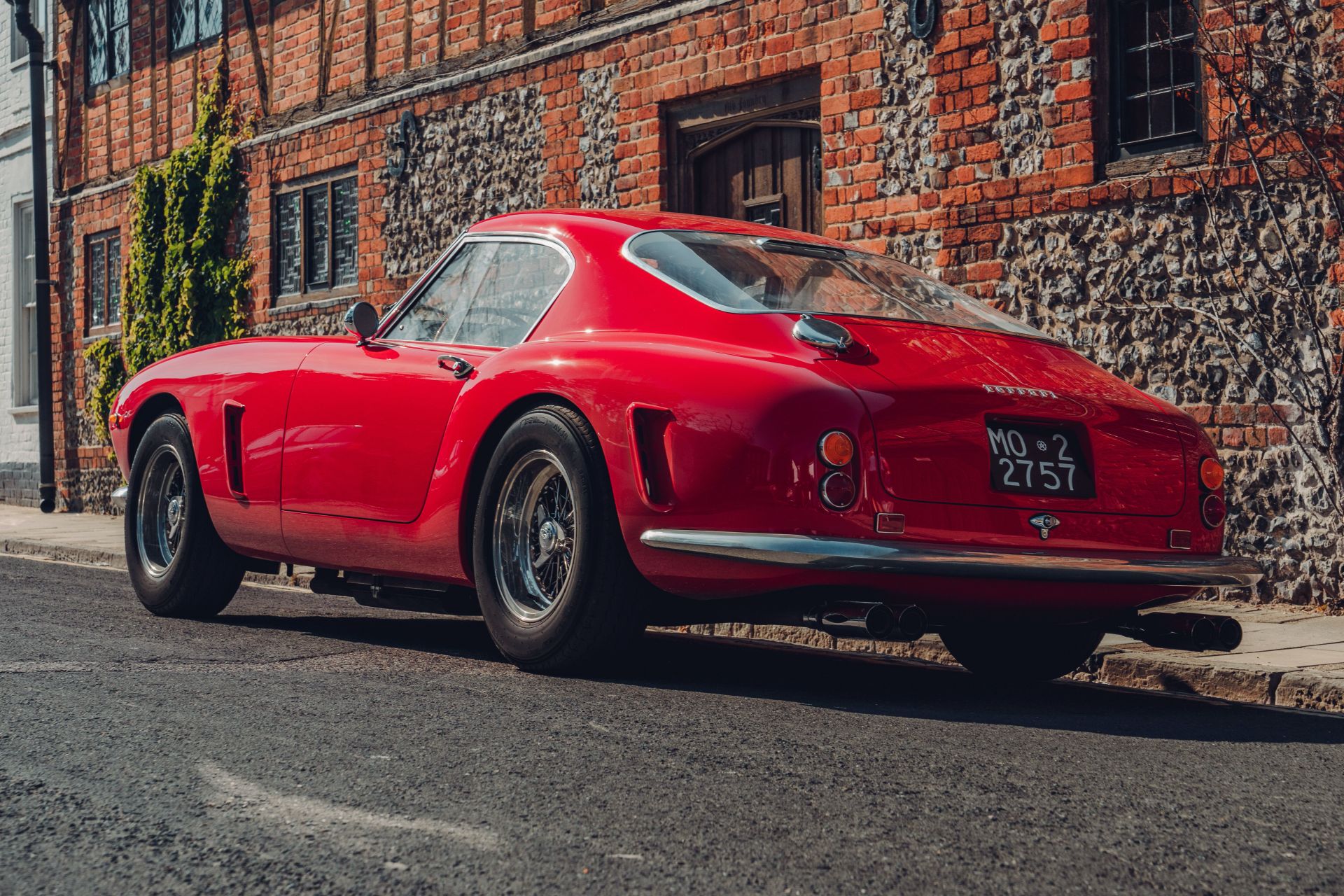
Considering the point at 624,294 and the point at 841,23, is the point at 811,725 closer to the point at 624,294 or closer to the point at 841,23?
the point at 624,294

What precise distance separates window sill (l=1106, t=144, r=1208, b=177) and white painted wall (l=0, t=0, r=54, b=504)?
15305 millimetres

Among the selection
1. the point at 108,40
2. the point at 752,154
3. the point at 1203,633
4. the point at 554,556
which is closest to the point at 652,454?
the point at 554,556

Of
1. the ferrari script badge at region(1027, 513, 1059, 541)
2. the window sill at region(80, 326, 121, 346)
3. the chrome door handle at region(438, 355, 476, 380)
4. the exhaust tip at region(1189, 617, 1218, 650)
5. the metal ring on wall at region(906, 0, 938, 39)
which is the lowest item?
the exhaust tip at region(1189, 617, 1218, 650)

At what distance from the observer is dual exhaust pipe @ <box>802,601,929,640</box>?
432 cm

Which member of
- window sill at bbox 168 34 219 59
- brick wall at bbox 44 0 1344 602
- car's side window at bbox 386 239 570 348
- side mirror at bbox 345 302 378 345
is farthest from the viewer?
window sill at bbox 168 34 219 59

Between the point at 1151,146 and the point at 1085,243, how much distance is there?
0.62 m

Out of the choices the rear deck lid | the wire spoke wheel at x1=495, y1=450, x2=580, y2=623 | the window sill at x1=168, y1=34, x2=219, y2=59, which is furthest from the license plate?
the window sill at x1=168, y1=34, x2=219, y2=59

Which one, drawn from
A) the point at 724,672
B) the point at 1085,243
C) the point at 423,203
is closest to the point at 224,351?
the point at 724,672

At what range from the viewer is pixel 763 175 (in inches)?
436

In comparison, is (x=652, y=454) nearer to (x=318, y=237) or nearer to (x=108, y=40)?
(x=318, y=237)

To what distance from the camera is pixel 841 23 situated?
10188mm

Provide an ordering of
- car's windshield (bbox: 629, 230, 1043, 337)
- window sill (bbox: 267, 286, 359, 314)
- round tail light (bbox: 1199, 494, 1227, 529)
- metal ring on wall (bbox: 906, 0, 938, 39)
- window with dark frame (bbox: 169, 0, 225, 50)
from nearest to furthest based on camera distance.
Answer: round tail light (bbox: 1199, 494, 1227, 529) < car's windshield (bbox: 629, 230, 1043, 337) < metal ring on wall (bbox: 906, 0, 938, 39) < window sill (bbox: 267, 286, 359, 314) < window with dark frame (bbox: 169, 0, 225, 50)

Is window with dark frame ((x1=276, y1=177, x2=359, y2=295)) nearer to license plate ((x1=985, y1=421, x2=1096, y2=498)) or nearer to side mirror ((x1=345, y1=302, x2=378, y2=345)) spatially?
side mirror ((x1=345, y1=302, x2=378, y2=345))

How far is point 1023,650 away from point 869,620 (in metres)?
1.52
